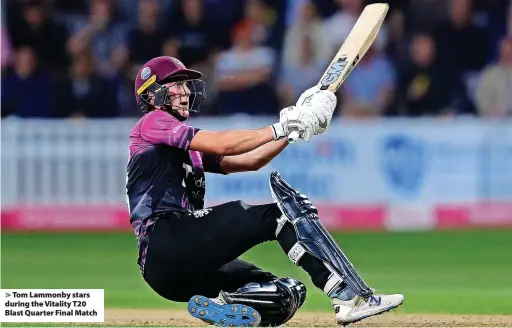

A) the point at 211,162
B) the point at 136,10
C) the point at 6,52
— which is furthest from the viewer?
the point at 136,10

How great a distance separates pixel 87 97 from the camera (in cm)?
1424

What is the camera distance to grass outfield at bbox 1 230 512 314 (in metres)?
8.95

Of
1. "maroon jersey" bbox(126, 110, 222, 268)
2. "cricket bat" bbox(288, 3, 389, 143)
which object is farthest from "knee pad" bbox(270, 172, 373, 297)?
"cricket bat" bbox(288, 3, 389, 143)

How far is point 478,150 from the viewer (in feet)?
43.9

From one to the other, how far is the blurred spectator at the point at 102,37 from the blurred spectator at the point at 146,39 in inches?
5.3

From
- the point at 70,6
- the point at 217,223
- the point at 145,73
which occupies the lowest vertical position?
the point at 217,223

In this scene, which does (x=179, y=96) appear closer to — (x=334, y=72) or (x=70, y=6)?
(x=334, y=72)

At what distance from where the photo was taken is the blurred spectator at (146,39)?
14.4m

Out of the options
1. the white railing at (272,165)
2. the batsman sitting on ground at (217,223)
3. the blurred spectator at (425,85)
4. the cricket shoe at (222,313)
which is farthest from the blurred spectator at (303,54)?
the cricket shoe at (222,313)

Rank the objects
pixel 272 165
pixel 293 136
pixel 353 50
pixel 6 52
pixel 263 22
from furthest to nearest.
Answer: pixel 6 52, pixel 263 22, pixel 272 165, pixel 353 50, pixel 293 136

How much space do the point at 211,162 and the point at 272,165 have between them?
19.8 ft

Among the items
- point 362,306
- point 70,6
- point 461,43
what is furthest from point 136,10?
point 362,306

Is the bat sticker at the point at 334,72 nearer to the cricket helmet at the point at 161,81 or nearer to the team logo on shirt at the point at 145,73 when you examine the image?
the cricket helmet at the point at 161,81

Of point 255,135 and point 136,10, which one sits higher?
point 136,10
